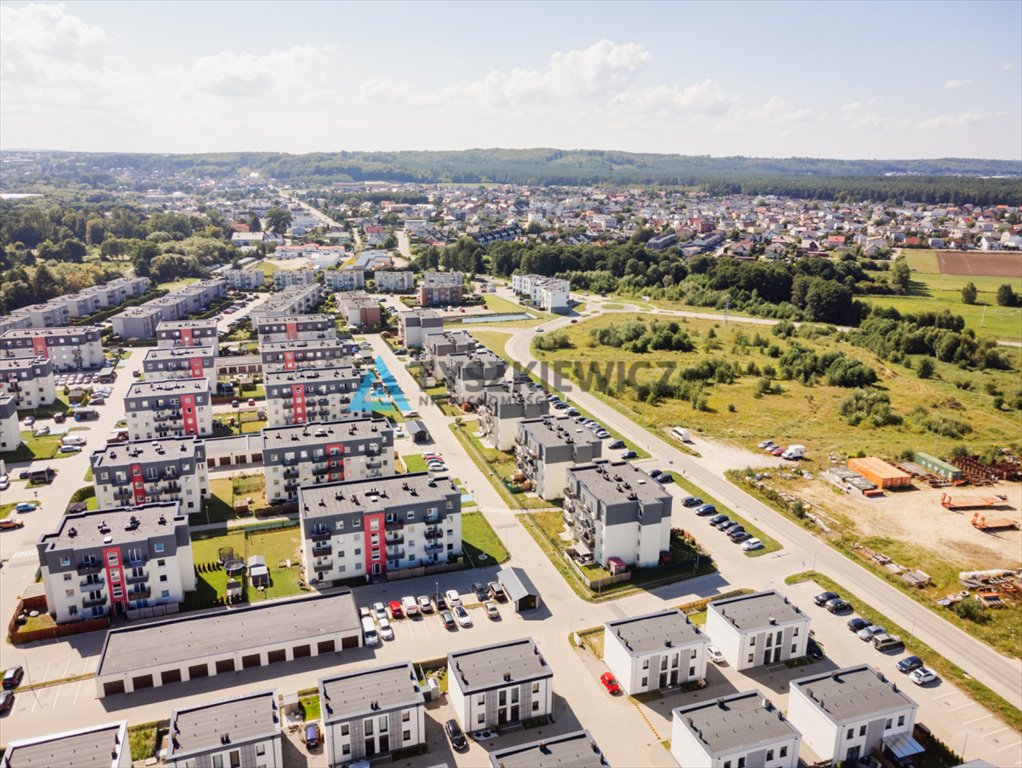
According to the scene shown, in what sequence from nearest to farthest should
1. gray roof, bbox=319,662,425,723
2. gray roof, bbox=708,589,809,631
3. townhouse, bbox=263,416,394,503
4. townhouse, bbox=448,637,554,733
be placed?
1. gray roof, bbox=319,662,425,723
2. townhouse, bbox=448,637,554,733
3. gray roof, bbox=708,589,809,631
4. townhouse, bbox=263,416,394,503

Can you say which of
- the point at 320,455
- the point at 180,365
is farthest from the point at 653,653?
the point at 180,365

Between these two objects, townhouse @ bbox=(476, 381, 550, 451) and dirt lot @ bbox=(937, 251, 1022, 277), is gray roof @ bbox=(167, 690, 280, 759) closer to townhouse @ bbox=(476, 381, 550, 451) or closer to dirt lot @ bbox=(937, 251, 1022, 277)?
townhouse @ bbox=(476, 381, 550, 451)

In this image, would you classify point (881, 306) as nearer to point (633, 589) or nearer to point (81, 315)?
point (633, 589)

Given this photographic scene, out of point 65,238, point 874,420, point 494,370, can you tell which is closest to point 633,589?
point 494,370

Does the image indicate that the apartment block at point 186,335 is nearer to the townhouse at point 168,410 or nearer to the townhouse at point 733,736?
the townhouse at point 168,410

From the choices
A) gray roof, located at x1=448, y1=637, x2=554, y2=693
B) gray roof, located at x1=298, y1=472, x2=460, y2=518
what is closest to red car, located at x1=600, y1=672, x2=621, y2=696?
gray roof, located at x1=448, y1=637, x2=554, y2=693

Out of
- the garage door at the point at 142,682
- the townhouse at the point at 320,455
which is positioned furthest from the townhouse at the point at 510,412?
the garage door at the point at 142,682
